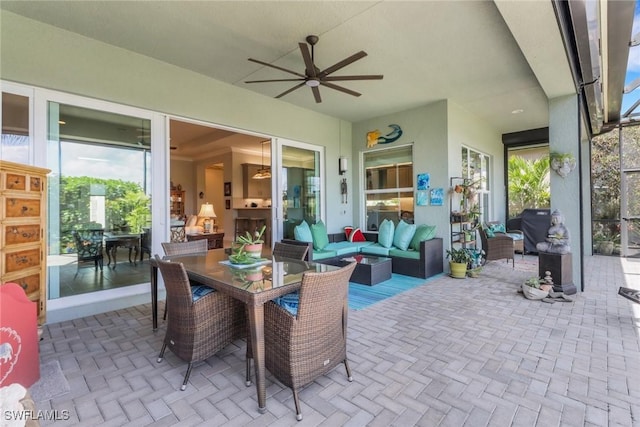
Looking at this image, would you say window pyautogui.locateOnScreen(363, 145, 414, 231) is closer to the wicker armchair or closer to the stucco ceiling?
the stucco ceiling

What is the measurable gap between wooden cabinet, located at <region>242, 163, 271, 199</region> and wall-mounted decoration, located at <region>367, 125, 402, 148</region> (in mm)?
4000

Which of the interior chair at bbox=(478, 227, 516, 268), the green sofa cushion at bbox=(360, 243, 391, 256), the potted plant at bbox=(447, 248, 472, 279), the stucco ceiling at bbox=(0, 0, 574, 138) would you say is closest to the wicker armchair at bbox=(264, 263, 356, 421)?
the stucco ceiling at bbox=(0, 0, 574, 138)

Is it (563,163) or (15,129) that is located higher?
(15,129)

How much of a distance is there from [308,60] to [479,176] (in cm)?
587

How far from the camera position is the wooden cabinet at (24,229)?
8.45 feet

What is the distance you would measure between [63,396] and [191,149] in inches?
316

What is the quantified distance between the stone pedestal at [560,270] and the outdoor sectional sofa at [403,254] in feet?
5.13

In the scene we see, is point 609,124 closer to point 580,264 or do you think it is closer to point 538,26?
point 580,264

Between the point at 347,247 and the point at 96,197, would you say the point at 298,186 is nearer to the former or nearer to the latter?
the point at 347,247

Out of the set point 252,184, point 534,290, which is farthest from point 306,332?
point 252,184

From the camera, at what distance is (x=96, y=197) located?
12.2ft

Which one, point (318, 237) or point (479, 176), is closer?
point (318, 237)

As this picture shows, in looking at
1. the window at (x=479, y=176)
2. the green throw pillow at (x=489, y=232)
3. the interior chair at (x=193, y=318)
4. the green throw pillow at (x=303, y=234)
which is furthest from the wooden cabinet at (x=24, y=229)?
the green throw pillow at (x=489, y=232)

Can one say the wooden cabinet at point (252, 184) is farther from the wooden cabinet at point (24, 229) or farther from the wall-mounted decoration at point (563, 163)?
the wall-mounted decoration at point (563, 163)
